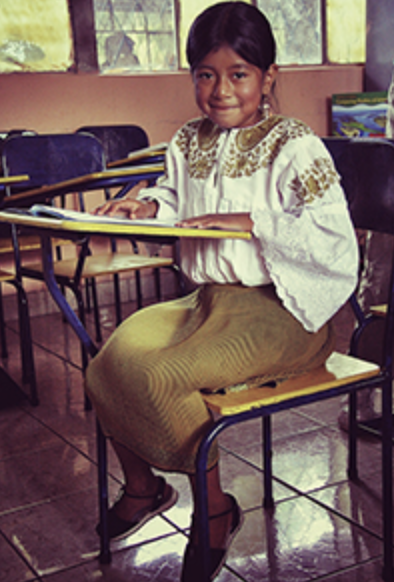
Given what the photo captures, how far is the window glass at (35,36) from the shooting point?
3971mm

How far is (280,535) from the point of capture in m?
1.66

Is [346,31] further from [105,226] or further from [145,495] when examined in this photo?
[105,226]

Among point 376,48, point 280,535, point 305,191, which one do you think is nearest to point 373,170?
point 305,191

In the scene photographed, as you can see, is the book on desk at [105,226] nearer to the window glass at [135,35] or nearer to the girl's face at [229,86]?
the girl's face at [229,86]

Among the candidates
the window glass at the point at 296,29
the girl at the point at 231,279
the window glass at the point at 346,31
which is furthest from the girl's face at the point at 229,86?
the window glass at the point at 346,31

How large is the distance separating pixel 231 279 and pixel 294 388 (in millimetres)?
261

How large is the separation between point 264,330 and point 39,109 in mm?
3138

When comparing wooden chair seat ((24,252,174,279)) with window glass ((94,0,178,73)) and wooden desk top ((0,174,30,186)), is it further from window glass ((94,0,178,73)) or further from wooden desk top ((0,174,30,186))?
window glass ((94,0,178,73))

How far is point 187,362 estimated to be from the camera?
1.29m

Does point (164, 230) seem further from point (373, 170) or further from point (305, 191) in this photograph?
point (373, 170)

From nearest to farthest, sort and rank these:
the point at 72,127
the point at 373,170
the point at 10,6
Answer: the point at 373,170 → the point at 10,6 → the point at 72,127

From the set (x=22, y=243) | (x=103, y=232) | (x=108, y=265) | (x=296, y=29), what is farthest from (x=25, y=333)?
(x=296, y=29)

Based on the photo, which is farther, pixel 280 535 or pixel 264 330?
pixel 280 535

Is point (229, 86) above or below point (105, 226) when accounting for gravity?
above
